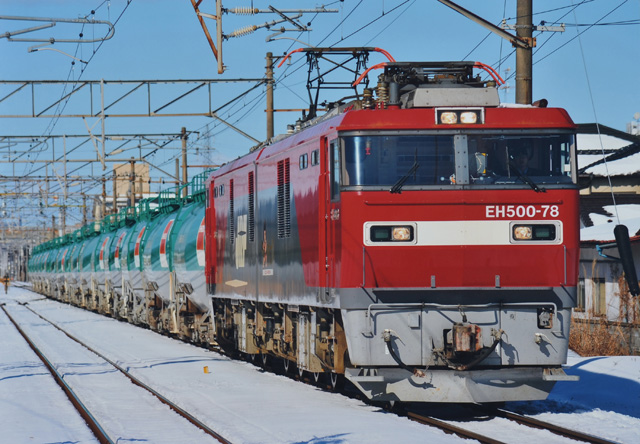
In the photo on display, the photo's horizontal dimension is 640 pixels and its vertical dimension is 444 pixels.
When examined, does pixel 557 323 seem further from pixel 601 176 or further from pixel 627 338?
pixel 601 176

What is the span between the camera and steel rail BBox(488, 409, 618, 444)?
1086cm

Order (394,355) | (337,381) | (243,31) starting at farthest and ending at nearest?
(243,31) → (337,381) → (394,355)

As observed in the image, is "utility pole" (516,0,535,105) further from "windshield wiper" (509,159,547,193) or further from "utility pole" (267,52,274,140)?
"utility pole" (267,52,274,140)

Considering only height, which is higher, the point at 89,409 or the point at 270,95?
the point at 270,95

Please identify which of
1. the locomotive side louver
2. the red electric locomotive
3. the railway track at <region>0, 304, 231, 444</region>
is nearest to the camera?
the railway track at <region>0, 304, 231, 444</region>

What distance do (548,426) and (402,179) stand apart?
3326 mm

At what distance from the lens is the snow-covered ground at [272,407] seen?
11617mm

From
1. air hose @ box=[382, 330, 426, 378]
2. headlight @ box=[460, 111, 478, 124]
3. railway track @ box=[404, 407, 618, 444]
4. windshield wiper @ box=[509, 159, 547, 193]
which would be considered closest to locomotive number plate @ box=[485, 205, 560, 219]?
windshield wiper @ box=[509, 159, 547, 193]

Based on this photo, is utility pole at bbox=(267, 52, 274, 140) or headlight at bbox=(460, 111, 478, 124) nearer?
headlight at bbox=(460, 111, 478, 124)

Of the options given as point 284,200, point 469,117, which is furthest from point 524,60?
point 284,200

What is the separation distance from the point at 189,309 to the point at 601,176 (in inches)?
547

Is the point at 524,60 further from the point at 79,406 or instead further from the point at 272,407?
the point at 79,406

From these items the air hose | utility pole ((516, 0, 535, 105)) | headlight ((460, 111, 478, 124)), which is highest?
utility pole ((516, 0, 535, 105))

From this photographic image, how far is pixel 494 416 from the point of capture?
13000mm
